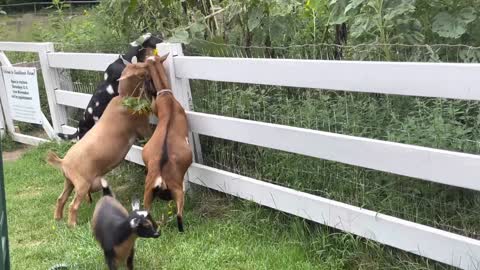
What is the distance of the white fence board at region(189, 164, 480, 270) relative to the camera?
3266 mm

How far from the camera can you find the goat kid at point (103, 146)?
4977mm

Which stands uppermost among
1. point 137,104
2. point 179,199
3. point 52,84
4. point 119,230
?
point 137,104

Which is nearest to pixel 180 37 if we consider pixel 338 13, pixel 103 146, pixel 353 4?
pixel 103 146

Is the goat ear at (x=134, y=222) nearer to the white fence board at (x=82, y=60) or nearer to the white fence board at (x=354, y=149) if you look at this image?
the white fence board at (x=354, y=149)

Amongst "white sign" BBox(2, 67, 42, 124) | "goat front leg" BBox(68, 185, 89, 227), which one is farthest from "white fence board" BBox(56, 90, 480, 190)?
"white sign" BBox(2, 67, 42, 124)

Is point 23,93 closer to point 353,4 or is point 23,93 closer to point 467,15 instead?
point 353,4

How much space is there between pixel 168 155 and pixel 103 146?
808 millimetres

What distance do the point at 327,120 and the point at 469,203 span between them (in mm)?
1052

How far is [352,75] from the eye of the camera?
3590 mm

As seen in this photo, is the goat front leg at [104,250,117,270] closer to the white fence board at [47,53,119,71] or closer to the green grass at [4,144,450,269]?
the green grass at [4,144,450,269]

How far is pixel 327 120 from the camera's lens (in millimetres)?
4074

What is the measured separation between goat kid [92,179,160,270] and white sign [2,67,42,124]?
4.10m

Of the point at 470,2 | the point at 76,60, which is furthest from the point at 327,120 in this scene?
the point at 76,60

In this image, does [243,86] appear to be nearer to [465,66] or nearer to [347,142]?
[347,142]
